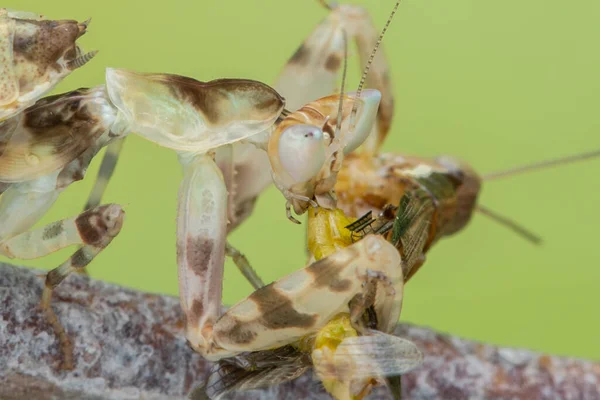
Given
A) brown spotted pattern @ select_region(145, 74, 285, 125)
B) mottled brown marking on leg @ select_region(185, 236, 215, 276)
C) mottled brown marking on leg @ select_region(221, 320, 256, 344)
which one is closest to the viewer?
mottled brown marking on leg @ select_region(221, 320, 256, 344)

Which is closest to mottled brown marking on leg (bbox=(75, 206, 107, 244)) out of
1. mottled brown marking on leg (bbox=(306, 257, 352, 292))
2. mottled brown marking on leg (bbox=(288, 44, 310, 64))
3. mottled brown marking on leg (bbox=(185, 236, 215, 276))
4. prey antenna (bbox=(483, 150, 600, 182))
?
mottled brown marking on leg (bbox=(185, 236, 215, 276))

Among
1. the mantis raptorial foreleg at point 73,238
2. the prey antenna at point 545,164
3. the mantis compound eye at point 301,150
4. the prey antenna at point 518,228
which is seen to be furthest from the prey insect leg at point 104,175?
the prey antenna at point 518,228

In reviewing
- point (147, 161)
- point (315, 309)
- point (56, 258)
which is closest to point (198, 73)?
point (315, 309)

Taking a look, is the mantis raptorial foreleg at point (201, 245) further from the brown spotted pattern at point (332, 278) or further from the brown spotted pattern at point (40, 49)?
the brown spotted pattern at point (40, 49)

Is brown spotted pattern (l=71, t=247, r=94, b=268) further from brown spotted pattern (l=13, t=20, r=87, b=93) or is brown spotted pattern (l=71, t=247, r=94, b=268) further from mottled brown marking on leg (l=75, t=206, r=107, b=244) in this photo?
brown spotted pattern (l=13, t=20, r=87, b=93)

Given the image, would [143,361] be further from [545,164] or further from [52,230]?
[545,164]

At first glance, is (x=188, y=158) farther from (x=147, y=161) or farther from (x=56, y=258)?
(x=56, y=258)

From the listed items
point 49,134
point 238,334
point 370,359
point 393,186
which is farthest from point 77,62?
point 393,186
